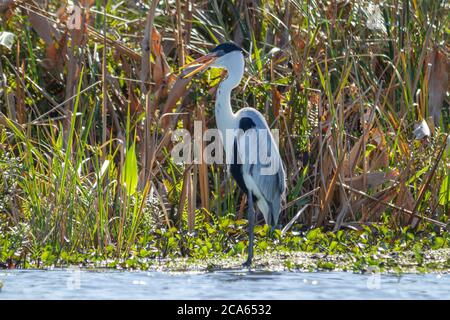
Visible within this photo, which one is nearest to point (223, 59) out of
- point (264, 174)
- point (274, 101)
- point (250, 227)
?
point (274, 101)

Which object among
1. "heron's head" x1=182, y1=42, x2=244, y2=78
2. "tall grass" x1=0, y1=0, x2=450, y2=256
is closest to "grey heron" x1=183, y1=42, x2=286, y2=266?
"heron's head" x1=182, y1=42, x2=244, y2=78

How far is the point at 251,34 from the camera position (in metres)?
7.41

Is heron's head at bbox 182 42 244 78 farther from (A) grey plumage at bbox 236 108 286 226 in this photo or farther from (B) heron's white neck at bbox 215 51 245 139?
(A) grey plumage at bbox 236 108 286 226

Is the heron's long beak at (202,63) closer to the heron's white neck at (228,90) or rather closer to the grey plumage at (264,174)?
the heron's white neck at (228,90)

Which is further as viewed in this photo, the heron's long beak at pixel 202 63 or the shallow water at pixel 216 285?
the heron's long beak at pixel 202 63

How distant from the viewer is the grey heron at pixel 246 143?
6820 mm

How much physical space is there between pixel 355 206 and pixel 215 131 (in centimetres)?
115

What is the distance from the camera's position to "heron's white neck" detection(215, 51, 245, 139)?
687 centimetres

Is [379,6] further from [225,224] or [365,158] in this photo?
[225,224]

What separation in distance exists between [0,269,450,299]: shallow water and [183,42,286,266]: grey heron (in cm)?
99

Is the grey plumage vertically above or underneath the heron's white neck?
underneath

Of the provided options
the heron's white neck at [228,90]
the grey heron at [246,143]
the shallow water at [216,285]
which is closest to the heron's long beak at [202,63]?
the grey heron at [246,143]

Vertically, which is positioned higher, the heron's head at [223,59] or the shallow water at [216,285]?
the heron's head at [223,59]
